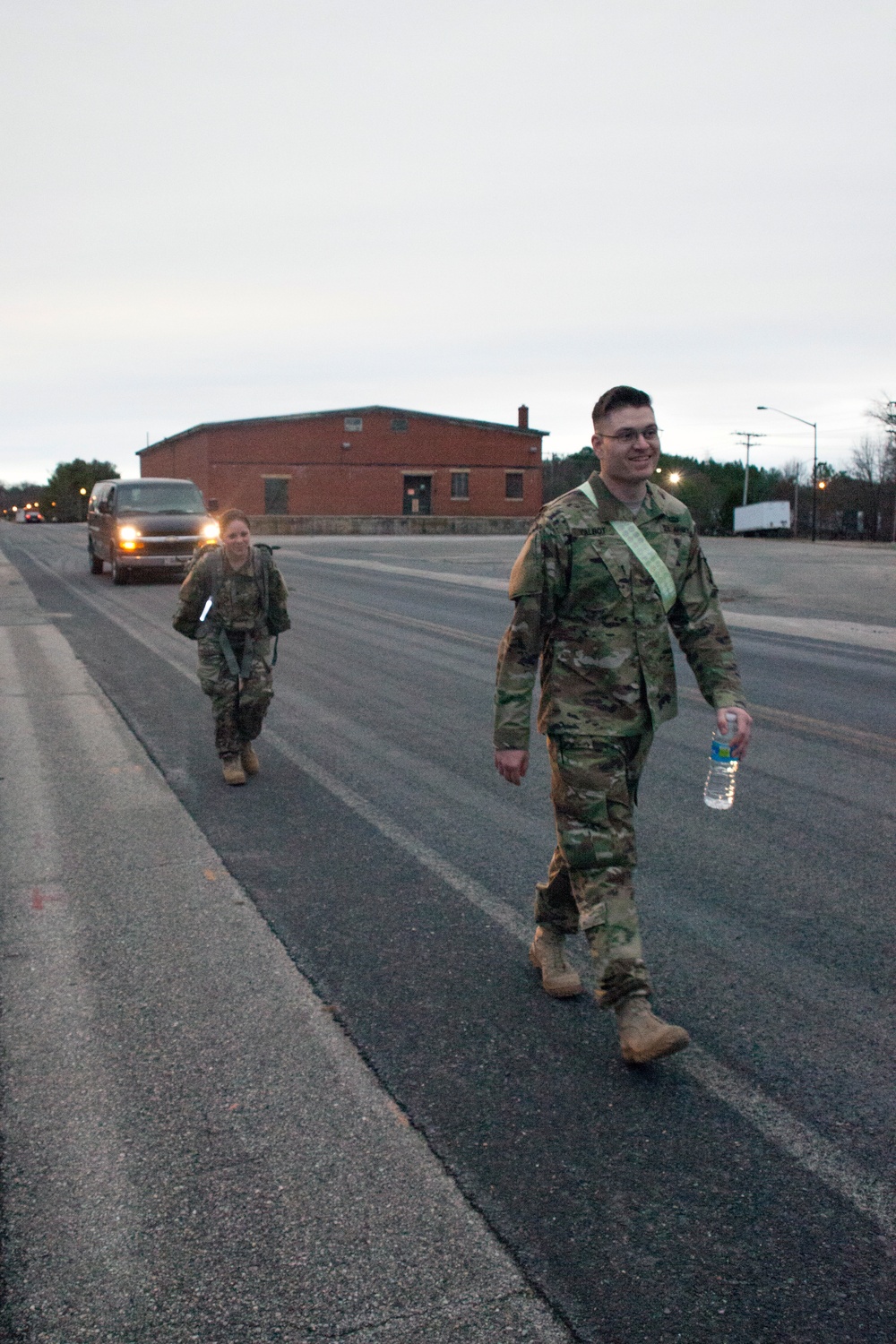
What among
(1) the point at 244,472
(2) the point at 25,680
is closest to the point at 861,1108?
(2) the point at 25,680

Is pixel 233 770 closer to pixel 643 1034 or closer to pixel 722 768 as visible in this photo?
pixel 722 768

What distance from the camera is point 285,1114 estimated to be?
10.4 ft

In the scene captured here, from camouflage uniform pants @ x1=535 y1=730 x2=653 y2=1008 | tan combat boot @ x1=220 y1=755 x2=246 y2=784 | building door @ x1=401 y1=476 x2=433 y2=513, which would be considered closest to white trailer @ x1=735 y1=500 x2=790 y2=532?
building door @ x1=401 y1=476 x2=433 y2=513

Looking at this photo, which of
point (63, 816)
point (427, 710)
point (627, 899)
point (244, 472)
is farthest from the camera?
point (244, 472)

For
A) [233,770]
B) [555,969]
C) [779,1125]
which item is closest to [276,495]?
[233,770]

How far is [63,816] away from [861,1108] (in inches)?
176

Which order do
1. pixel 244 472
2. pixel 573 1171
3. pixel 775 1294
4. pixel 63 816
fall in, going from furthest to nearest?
pixel 244 472 → pixel 63 816 → pixel 573 1171 → pixel 775 1294

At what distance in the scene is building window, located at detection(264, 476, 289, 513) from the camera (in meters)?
58.7

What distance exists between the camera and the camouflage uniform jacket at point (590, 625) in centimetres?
351

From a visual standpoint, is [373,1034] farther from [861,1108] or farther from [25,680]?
[25,680]

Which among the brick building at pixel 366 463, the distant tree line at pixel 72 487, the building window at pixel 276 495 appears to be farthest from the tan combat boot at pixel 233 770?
the distant tree line at pixel 72 487

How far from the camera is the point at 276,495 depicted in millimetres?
59094

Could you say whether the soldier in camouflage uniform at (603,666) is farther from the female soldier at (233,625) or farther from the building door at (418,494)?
the building door at (418,494)

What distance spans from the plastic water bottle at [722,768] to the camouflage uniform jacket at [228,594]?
3838 millimetres
